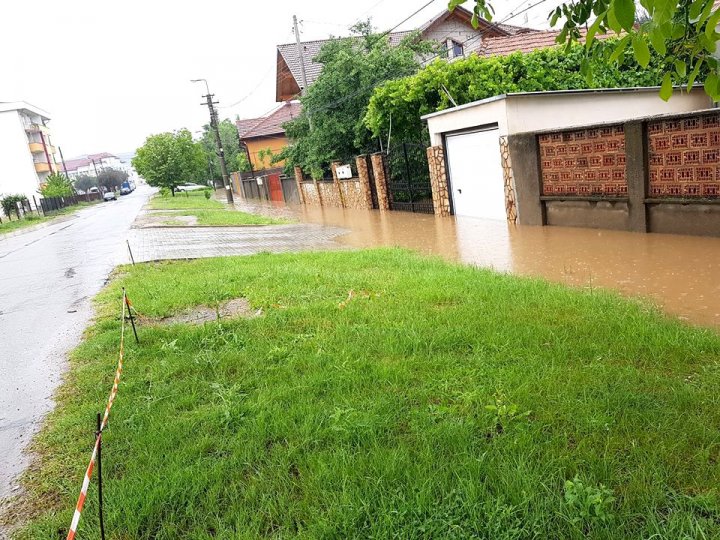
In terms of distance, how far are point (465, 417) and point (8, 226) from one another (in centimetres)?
3776

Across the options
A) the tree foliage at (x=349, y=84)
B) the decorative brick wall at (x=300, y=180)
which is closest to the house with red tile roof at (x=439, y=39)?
the tree foliage at (x=349, y=84)

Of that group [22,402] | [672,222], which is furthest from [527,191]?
[22,402]

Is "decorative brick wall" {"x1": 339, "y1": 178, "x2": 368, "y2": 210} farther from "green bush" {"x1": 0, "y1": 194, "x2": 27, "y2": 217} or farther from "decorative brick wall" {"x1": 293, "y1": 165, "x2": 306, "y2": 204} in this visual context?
"green bush" {"x1": 0, "y1": 194, "x2": 27, "y2": 217}

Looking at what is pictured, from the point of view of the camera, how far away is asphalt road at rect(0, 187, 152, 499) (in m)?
4.09

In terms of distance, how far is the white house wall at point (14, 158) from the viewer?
6094 cm

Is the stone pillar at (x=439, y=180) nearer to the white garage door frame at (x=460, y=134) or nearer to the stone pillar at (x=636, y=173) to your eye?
the white garage door frame at (x=460, y=134)

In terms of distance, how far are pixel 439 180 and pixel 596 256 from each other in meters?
7.66

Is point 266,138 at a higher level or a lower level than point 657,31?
higher

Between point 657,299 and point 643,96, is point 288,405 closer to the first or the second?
point 657,299

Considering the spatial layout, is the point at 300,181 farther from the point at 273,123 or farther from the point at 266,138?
the point at 266,138

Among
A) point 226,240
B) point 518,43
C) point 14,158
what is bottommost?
point 226,240

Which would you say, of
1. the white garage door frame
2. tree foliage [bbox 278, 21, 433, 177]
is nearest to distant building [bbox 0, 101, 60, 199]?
tree foliage [bbox 278, 21, 433, 177]

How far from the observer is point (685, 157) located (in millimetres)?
8172

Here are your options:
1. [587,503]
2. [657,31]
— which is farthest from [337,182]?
[657,31]
